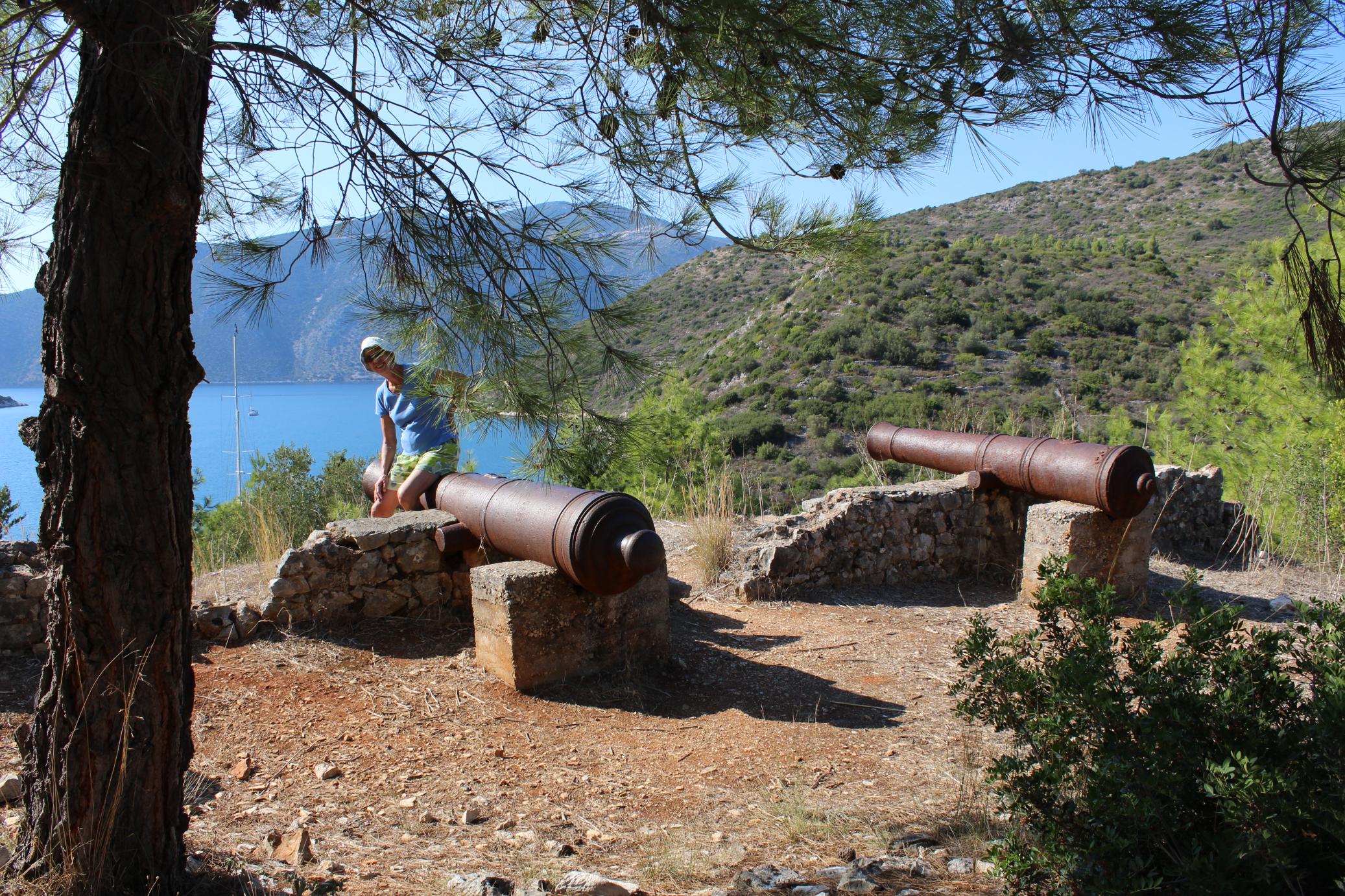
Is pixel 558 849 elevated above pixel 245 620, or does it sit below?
below

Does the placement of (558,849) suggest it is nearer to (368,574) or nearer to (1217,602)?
(368,574)

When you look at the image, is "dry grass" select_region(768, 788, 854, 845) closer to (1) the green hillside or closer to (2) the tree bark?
(2) the tree bark

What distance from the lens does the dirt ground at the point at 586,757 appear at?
108 inches

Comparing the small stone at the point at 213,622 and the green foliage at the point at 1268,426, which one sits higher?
the green foliage at the point at 1268,426

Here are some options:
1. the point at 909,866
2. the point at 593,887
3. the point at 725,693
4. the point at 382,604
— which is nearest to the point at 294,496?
the point at 382,604

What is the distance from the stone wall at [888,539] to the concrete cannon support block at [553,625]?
1.59m

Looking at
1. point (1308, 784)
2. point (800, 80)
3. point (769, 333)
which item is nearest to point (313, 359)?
point (800, 80)

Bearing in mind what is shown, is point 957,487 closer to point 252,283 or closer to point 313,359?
point 252,283

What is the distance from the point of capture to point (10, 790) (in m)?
2.90

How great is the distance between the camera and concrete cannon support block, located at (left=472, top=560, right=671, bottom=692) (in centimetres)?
422

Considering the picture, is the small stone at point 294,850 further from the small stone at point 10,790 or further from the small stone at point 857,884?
the small stone at point 857,884

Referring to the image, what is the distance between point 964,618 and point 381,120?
4.70 m

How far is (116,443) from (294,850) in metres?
1.30

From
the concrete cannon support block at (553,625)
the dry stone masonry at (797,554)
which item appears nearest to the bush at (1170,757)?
the concrete cannon support block at (553,625)
